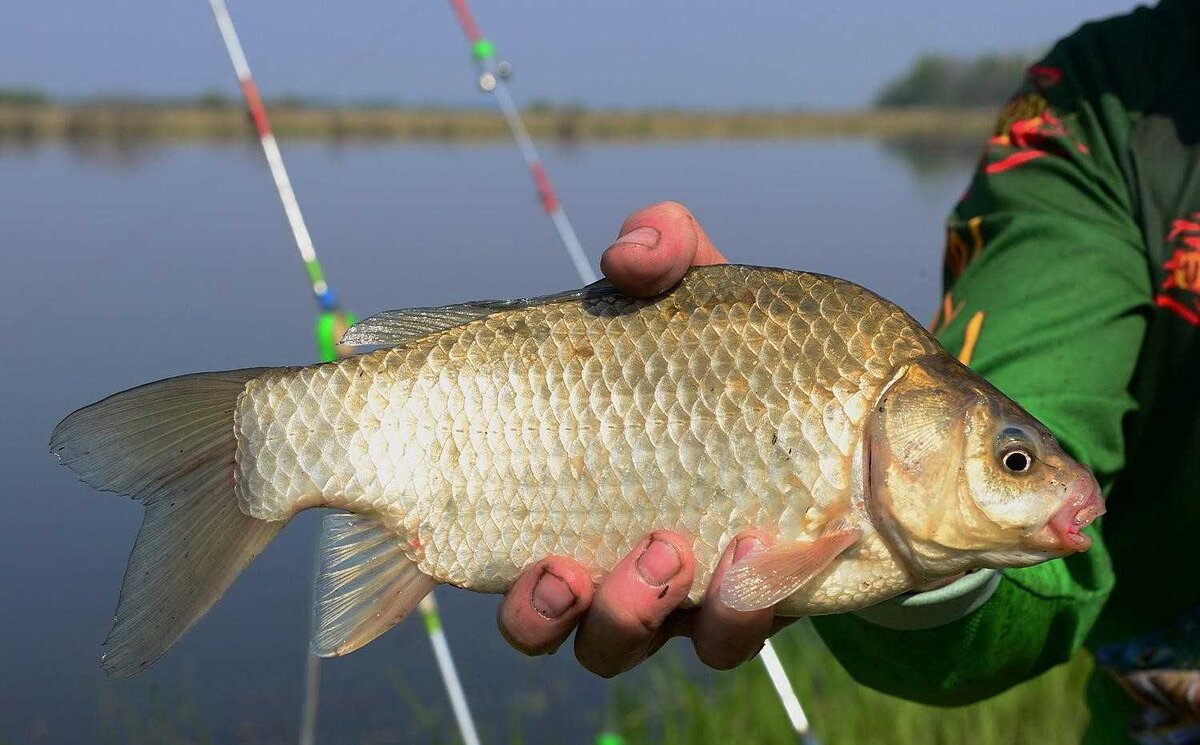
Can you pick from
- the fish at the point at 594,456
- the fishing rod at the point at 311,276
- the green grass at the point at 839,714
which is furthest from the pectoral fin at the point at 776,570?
the green grass at the point at 839,714

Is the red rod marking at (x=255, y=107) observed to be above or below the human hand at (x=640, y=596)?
above

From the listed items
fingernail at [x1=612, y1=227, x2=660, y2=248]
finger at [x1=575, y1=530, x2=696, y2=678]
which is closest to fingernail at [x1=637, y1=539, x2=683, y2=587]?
finger at [x1=575, y1=530, x2=696, y2=678]

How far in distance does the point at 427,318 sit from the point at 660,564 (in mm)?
361

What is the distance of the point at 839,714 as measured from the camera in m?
3.26

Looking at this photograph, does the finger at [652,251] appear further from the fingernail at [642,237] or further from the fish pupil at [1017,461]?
the fish pupil at [1017,461]

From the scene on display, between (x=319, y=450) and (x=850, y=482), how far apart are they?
53 centimetres

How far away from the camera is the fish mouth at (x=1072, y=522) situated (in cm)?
125

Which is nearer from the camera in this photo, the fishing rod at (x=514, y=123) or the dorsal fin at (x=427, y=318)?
the dorsal fin at (x=427, y=318)

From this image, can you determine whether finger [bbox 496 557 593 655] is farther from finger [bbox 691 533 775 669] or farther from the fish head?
the fish head

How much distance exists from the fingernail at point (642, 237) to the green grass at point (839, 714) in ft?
6.68

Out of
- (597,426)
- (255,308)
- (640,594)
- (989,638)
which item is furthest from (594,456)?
(255,308)

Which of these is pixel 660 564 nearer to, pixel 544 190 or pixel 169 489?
pixel 169 489

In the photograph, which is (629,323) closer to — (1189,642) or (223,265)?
(1189,642)

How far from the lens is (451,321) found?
137cm
